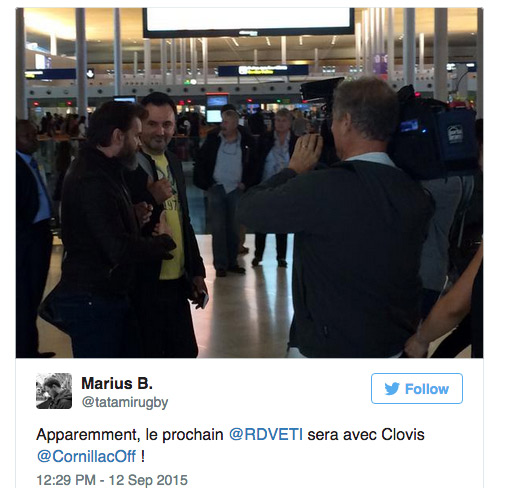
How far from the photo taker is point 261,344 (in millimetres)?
5340

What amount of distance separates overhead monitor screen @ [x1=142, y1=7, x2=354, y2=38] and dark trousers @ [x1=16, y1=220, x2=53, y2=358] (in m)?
5.83

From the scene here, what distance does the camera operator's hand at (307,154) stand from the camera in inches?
88.6

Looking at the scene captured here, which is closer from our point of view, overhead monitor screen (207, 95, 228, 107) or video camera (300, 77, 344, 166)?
video camera (300, 77, 344, 166)

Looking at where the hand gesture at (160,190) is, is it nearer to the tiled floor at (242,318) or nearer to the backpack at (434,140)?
the backpack at (434,140)

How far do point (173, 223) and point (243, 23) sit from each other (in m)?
7.42

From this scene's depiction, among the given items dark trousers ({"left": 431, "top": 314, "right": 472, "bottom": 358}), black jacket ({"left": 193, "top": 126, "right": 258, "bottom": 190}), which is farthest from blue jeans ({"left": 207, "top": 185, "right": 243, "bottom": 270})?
dark trousers ({"left": 431, "top": 314, "right": 472, "bottom": 358})

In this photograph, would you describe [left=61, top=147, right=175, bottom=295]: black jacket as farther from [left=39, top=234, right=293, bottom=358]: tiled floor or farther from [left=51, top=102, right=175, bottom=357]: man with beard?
[left=39, top=234, right=293, bottom=358]: tiled floor

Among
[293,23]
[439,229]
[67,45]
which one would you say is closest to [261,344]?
[439,229]

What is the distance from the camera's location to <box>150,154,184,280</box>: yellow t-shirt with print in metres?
3.38
